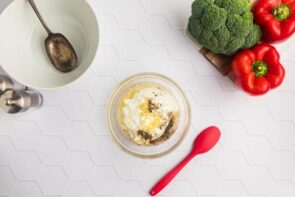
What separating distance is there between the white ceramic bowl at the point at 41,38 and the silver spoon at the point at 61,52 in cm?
2

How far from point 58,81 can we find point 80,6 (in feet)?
0.68

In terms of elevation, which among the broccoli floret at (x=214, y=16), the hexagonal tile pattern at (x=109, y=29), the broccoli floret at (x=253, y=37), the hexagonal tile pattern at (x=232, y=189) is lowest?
the hexagonal tile pattern at (x=232, y=189)

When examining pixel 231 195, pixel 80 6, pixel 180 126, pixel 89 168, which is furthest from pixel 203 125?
pixel 80 6

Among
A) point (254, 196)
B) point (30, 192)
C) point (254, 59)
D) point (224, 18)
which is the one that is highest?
point (224, 18)

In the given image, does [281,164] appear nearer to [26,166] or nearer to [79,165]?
[79,165]

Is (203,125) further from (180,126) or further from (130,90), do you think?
(130,90)

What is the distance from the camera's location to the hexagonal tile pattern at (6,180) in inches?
48.4

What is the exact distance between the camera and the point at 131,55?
122 centimetres

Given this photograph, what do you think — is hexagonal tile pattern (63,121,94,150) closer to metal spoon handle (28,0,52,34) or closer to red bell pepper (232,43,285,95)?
metal spoon handle (28,0,52,34)

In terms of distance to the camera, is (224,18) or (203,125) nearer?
(224,18)

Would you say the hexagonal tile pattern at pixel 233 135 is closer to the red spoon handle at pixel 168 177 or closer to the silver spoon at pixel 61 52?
the red spoon handle at pixel 168 177

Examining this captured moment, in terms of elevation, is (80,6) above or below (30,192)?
above

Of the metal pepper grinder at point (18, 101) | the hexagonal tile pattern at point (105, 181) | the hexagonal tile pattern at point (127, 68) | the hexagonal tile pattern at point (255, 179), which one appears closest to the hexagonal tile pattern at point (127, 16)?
the hexagonal tile pattern at point (127, 68)

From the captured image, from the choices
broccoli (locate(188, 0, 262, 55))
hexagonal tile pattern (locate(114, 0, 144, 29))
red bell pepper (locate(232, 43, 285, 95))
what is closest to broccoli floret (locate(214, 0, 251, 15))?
broccoli (locate(188, 0, 262, 55))
